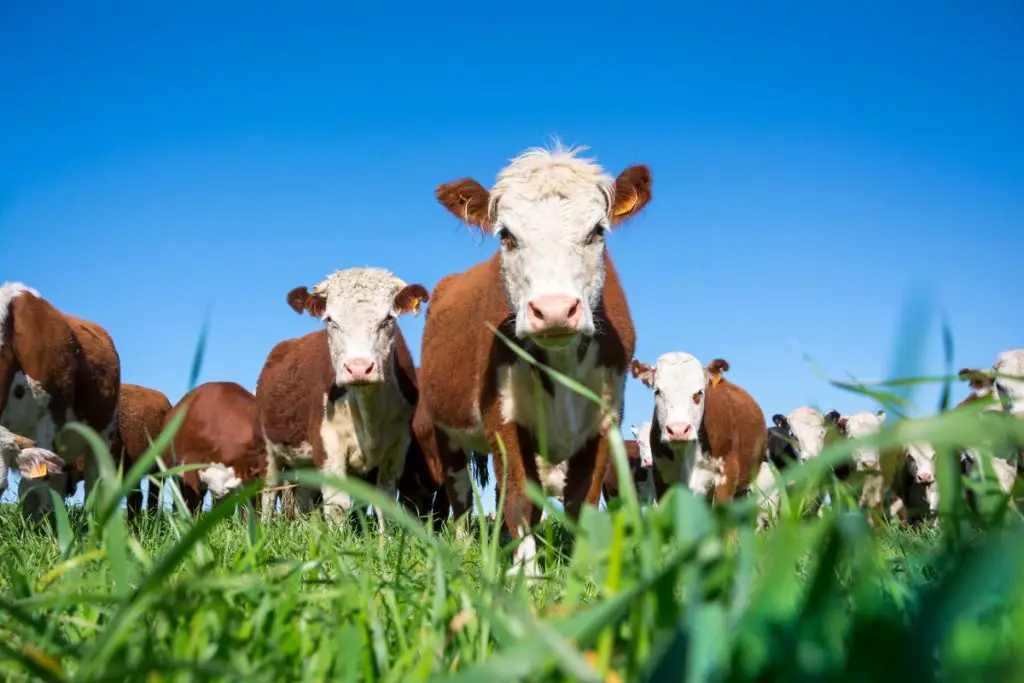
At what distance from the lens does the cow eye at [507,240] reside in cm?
533

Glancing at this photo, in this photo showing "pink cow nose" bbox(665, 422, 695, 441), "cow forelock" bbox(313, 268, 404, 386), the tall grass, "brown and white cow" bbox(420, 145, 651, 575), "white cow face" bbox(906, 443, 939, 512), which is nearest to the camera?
the tall grass

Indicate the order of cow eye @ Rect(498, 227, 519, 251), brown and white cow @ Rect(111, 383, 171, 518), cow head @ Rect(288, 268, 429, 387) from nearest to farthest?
cow eye @ Rect(498, 227, 519, 251) < cow head @ Rect(288, 268, 429, 387) < brown and white cow @ Rect(111, 383, 171, 518)

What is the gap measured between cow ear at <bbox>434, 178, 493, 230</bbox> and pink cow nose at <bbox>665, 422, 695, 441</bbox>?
4842 millimetres

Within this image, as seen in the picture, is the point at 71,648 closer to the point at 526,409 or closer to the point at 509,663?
the point at 509,663

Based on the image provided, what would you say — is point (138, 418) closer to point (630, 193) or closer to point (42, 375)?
point (42, 375)

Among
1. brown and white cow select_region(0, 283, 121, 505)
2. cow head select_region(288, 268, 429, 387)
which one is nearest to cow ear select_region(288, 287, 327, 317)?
cow head select_region(288, 268, 429, 387)

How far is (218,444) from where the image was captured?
468 inches

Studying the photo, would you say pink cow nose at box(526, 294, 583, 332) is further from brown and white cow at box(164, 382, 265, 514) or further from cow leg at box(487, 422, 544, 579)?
brown and white cow at box(164, 382, 265, 514)

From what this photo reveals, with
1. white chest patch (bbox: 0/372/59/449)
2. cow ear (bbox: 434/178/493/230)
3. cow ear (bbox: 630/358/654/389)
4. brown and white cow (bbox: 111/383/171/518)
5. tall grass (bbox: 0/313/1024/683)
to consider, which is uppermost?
cow ear (bbox: 434/178/493/230)

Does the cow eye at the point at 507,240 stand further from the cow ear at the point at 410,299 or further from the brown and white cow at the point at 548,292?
the cow ear at the point at 410,299

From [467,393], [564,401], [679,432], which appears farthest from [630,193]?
[679,432]

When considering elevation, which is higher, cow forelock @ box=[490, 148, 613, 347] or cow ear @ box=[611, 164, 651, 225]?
cow ear @ box=[611, 164, 651, 225]

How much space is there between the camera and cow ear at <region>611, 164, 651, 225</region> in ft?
19.0

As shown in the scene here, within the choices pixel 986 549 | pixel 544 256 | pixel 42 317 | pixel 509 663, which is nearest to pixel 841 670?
pixel 986 549
